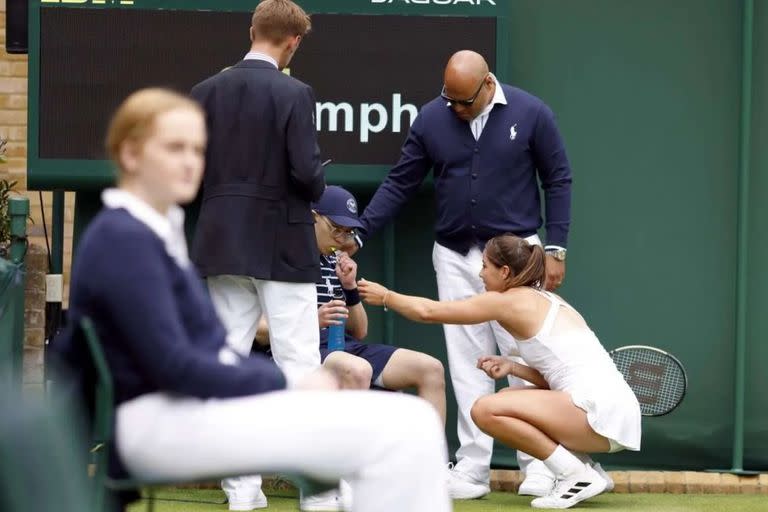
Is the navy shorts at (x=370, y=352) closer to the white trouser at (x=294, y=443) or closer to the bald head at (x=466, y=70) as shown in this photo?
the bald head at (x=466, y=70)

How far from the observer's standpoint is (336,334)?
6.37 metres

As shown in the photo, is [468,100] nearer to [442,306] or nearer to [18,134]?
[442,306]

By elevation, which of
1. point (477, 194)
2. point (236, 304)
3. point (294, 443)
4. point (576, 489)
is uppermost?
point (477, 194)

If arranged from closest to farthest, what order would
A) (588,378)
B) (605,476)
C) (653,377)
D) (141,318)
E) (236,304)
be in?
(141,318), (236,304), (588,378), (605,476), (653,377)

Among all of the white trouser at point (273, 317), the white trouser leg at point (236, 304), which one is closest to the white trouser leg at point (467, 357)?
the white trouser at point (273, 317)

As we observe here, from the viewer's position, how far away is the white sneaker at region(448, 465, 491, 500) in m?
6.47

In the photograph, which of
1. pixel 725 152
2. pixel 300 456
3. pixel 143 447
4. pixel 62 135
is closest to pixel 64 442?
pixel 143 447

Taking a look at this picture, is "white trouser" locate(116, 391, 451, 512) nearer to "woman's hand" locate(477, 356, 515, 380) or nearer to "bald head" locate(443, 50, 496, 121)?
"woman's hand" locate(477, 356, 515, 380)

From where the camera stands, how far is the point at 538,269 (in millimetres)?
6082

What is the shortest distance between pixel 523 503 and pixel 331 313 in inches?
43.7

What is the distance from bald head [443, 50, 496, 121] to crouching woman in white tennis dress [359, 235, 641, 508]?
2.30 feet

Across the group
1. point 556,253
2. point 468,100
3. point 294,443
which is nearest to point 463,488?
point 556,253

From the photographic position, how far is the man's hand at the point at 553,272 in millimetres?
6480

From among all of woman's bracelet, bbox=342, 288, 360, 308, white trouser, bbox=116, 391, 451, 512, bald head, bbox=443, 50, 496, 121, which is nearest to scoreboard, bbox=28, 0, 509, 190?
bald head, bbox=443, 50, 496, 121
